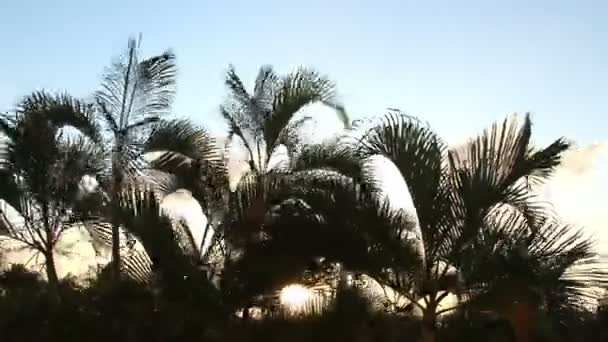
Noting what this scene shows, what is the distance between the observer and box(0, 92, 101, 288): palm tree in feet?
37.9

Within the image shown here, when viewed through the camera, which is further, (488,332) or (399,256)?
(488,332)

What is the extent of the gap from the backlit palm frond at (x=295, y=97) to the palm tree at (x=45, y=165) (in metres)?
2.74

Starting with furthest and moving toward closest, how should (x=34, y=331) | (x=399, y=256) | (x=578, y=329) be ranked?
(x=34, y=331), (x=578, y=329), (x=399, y=256)

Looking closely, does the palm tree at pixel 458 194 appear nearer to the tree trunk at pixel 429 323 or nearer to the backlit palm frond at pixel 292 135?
the tree trunk at pixel 429 323

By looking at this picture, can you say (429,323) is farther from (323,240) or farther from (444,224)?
(323,240)

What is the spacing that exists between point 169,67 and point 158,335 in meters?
3.81

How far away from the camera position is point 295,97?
10.4m

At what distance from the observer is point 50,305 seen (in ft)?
35.7

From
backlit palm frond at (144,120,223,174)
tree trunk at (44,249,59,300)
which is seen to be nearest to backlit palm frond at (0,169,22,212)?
tree trunk at (44,249,59,300)

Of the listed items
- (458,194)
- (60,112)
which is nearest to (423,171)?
(458,194)

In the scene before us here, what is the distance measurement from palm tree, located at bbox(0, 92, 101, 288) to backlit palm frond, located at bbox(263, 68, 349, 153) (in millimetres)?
Result: 2745

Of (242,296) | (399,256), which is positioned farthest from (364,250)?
(242,296)

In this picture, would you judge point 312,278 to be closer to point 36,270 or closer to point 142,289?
point 142,289

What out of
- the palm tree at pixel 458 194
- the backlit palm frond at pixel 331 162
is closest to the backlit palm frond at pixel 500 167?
the palm tree at pixel 458 194
